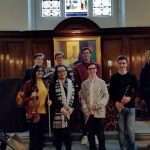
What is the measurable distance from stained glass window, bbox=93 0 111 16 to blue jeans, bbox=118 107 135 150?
592 centimetres

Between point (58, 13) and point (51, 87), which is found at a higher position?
point (58, 13)

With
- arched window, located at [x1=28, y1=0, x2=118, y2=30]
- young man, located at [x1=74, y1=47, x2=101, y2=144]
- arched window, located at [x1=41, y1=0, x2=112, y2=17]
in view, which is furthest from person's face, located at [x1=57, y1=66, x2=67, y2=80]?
arched window, located at [x1=41, y1=0, x2=112, y2=17]

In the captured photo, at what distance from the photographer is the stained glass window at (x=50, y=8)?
34.1 feet

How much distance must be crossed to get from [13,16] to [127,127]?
5781 millimetres

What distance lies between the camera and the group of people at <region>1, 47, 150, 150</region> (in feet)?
15.6

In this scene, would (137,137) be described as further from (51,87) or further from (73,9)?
(73,9)

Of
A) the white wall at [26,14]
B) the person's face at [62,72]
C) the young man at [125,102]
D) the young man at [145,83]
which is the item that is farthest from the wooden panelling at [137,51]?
the person's face at [62,72]

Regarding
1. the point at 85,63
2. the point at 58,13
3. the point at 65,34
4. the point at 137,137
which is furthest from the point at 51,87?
the point at 58,13

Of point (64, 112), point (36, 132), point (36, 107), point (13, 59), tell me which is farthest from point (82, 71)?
point (13, 59)

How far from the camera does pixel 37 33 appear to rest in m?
9.73

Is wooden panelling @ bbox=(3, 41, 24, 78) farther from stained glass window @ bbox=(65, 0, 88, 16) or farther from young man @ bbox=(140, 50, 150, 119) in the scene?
young man @ bbox=(140, 50, 150, 119)

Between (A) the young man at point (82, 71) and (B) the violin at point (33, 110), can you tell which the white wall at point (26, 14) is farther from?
(B) the violin at point (33, 110)

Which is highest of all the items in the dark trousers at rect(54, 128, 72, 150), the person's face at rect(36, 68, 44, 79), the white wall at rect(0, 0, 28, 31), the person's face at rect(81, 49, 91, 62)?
the white wall at rect(0, 0, 28, 31)

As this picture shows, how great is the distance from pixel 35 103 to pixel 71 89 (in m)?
0.52
